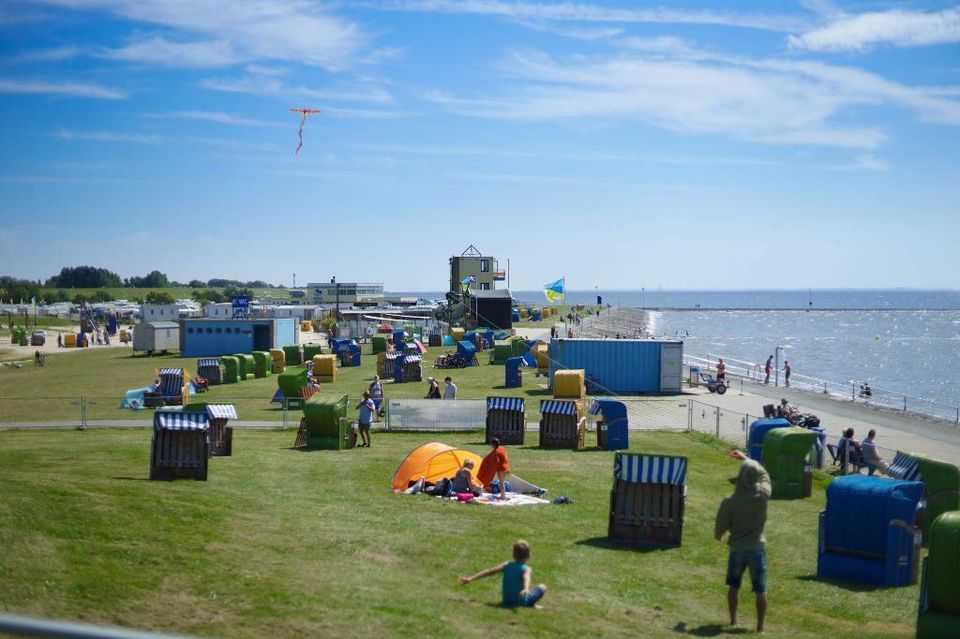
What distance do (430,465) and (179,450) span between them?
4.69m

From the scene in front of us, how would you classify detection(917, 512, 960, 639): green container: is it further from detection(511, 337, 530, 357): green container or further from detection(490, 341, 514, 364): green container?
detection(490, 341, 514, 364): green container

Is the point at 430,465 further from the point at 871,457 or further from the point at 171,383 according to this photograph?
the point at 171,383

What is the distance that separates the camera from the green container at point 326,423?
2425 cm

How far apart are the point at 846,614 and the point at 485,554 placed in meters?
4.50

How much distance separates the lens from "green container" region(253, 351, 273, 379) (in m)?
50.5

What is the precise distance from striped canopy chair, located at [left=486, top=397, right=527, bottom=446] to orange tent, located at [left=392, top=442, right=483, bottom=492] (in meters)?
6.64

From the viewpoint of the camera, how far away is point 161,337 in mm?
68875

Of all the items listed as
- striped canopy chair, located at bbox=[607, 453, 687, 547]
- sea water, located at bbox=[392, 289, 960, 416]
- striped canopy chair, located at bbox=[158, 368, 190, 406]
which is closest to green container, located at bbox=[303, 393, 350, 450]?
striped canopy chair, located at bbox=[607, 453, 687, 547]

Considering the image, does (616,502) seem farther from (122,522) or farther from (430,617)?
(122,522)

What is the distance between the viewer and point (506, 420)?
25.8 m

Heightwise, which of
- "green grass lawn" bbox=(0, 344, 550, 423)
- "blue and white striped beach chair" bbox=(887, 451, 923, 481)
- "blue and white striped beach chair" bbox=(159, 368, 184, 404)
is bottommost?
"green grass lawn" bbox=(0, 344, 550, 423)

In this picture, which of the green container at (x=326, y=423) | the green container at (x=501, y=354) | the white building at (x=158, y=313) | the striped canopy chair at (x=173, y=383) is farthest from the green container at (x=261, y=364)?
the white building at (x=158, y=313)

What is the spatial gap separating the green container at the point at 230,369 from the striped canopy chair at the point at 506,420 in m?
25.0

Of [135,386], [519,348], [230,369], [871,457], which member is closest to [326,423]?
[871,457]
